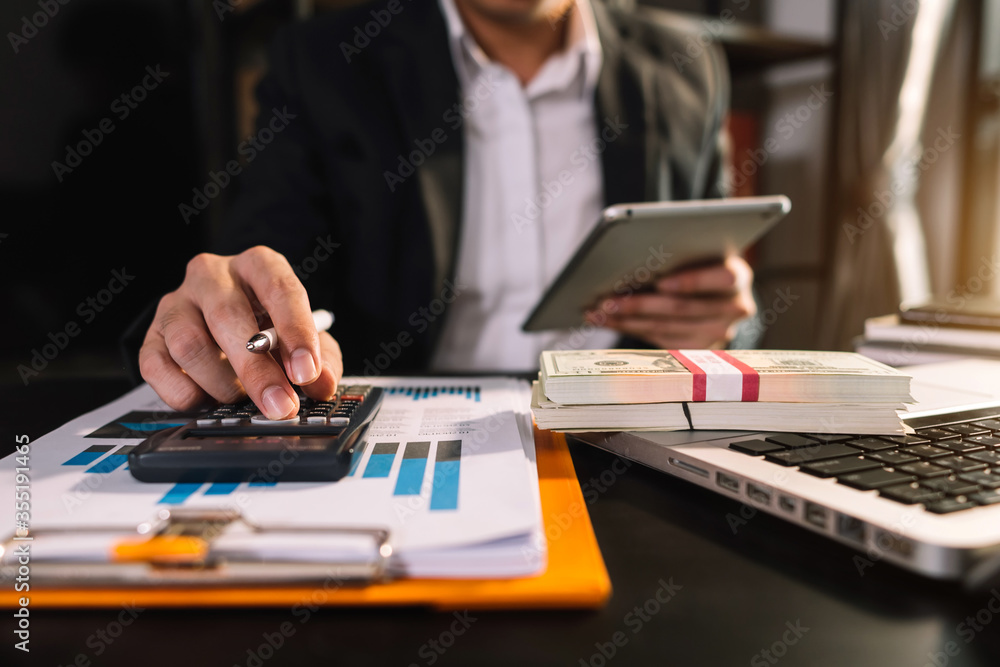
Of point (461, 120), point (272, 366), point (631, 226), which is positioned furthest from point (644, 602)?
point (461, 120)

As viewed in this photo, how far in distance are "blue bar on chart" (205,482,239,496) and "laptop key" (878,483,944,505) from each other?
321 millimetres

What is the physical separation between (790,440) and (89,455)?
427 mm

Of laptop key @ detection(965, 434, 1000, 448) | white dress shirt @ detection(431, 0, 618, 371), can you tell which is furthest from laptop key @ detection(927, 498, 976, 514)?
white dress shirt @ detection(431, 0, 618, 371)

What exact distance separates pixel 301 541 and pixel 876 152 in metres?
2.00

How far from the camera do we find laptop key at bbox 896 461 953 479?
1.02 ft

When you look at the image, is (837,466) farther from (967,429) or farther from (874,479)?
(967,429)

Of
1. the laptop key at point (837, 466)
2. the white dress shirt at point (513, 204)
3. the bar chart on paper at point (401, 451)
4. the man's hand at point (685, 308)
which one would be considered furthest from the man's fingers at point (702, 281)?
the laptop key at point (837, 466)

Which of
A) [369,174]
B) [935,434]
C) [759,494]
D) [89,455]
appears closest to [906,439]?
[935,434]

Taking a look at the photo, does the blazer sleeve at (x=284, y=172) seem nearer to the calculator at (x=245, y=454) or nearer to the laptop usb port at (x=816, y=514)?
the calculator at (x=245, y=454)

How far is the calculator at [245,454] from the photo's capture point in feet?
1.07

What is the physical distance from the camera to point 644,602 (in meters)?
0.26

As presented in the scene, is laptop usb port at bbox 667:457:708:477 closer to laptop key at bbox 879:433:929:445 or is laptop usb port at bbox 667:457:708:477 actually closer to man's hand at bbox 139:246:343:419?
laptop key at bbox 879:433:929:445

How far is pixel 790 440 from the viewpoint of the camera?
0.37 m

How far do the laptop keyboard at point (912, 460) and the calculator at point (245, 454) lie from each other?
0.77 feet
